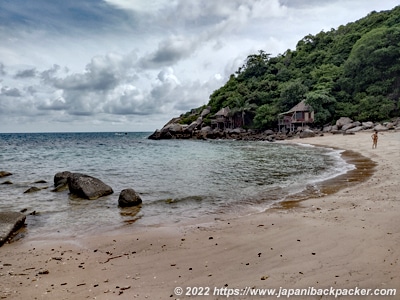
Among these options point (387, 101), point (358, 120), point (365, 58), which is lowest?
point (358, 120)

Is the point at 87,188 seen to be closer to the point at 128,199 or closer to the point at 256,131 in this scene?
the point at 128,199

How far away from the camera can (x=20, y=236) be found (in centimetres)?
713

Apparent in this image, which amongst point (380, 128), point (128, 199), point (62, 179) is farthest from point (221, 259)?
point (380, 128)

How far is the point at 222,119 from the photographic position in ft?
220

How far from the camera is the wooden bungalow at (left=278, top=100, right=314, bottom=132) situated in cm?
5085

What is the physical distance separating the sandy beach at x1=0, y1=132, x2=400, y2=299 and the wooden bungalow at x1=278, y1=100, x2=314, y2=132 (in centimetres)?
4618

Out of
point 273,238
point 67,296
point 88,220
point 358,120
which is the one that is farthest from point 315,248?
point 358,120

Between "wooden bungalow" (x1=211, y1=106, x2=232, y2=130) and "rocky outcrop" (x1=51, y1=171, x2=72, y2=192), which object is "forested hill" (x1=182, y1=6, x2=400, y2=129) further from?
"rocky outcrop" (x1=51, y1=171, x2=72, y2=192)

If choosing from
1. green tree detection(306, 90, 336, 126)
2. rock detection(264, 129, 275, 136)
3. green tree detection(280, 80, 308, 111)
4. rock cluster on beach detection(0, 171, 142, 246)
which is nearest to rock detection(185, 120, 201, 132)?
rock detection(264, 129, 275, 136)

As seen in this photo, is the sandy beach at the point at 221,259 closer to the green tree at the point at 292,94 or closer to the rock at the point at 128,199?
the rock at the point at 128,199

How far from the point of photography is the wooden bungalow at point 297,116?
167 feet

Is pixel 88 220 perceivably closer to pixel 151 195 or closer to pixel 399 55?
pixel 151 195

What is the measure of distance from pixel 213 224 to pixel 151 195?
187 inches

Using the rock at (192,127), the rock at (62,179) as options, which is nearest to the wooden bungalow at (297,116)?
the rock at (192,127)
